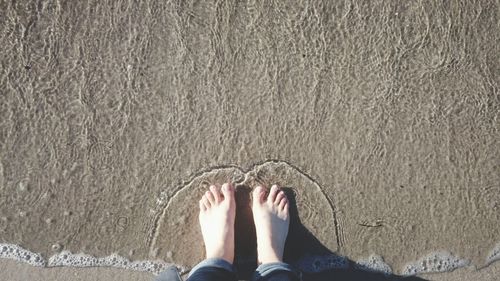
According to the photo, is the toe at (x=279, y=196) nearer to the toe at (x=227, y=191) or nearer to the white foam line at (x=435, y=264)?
the toe at (x=227, y=191)

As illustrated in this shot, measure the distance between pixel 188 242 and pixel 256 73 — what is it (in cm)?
68

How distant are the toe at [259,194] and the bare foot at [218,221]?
8 cm

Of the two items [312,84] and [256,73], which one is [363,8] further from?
[256,73]

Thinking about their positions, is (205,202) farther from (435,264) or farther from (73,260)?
(435,264)

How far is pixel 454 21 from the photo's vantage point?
2.06m

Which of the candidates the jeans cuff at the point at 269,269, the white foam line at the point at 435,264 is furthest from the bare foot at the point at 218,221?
the white foam line at the point at 435,264

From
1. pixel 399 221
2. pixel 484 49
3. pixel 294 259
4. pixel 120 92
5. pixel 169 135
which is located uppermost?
pixel 484 49

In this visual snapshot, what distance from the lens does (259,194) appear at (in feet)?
6.69

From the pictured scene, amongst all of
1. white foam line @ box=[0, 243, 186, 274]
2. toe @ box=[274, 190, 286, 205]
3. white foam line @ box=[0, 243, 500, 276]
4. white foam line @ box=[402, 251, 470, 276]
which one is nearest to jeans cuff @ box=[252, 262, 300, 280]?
white foam line @ box=[0, 243, 500, 276]

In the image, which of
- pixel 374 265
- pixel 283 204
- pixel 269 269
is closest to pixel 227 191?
pixel 283 204

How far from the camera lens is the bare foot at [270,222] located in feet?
6.51

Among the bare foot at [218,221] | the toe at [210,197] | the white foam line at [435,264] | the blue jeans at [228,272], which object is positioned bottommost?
the blue jeans at [228,272]

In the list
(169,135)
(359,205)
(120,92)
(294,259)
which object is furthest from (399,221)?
(120,92)

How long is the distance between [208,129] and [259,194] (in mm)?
308
